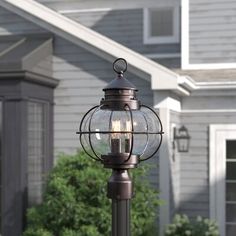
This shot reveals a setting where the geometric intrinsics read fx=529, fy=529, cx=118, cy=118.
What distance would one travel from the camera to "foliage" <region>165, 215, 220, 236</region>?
793cm

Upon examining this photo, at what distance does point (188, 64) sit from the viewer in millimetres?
9523

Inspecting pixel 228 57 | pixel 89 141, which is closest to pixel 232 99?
pixel 228 57

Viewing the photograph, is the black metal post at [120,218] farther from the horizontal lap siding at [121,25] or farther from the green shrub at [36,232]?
the horizontal lap siding at [121,25]

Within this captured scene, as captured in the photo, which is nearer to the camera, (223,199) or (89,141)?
(89,141)

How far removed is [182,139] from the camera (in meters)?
8.52

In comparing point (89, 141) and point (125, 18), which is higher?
point (125, 18)

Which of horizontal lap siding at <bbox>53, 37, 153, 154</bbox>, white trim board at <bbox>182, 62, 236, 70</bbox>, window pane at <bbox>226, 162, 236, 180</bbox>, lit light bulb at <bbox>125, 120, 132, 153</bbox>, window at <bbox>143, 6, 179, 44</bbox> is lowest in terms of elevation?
window pane at <bbox>226, 162, 236, 180</bbox>

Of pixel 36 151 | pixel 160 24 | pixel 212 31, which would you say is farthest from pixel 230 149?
pixel 160 24

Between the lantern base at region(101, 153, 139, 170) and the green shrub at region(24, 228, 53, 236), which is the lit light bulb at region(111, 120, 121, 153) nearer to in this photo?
the lantern base at region(101, 153, 139, 170)

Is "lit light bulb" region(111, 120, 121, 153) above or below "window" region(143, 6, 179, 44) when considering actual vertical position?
below

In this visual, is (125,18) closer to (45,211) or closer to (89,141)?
(45,211)

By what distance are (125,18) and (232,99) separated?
4303 millimetres

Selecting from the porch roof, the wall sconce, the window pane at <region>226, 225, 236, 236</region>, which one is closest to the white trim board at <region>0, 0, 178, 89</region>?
the porch roof

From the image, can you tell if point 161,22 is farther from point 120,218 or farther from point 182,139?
point 120,218
